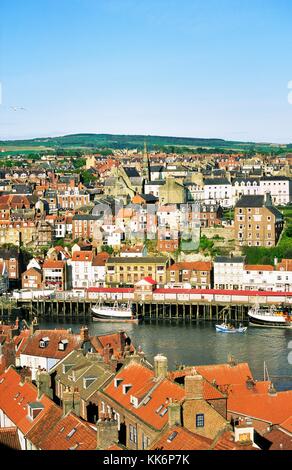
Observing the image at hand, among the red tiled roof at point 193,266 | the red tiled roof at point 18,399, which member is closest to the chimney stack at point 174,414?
the red tiled roof at point 18,399

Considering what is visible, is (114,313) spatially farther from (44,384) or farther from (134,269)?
(44,384)

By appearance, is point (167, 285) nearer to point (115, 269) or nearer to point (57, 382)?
point (115, 269)

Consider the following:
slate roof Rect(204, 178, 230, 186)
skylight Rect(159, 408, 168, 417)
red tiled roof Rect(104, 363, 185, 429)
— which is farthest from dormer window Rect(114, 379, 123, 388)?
slate roof Rect(204, 178, 230, 186)

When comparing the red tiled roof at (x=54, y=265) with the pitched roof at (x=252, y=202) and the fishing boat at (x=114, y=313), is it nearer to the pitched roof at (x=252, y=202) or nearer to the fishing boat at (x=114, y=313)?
the fishing boat at (x=114, y=313)

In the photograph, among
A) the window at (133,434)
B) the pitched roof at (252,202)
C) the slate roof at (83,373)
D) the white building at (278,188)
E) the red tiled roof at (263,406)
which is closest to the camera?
the window at (133,434)

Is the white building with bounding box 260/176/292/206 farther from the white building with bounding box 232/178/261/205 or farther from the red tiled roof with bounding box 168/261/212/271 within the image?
the red tiled roof with bounding box 168/261/212/271

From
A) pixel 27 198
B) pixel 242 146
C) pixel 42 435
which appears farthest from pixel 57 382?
pixel 242 146

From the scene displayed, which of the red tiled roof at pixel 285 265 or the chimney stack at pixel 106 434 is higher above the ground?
the chimney stack at pixel 106 434
